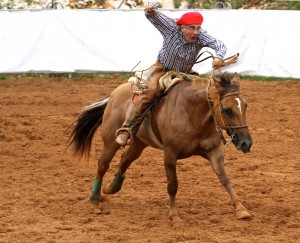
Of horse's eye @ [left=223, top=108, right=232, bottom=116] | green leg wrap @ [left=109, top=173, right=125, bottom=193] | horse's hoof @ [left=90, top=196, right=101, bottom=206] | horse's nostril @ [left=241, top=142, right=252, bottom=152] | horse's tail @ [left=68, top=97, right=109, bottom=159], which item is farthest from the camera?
horse's tail @ [left=68, top=97, right=109, bottom=159]

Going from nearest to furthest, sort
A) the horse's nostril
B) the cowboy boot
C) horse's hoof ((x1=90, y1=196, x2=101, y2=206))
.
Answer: the horse's nostril
the cowboy boot
horse's hoof ((x1=90, y1=196, x2=101, y2=206))

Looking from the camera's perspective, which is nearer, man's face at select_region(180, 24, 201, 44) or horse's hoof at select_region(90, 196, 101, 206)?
man's face at select_region(180, 24, 201, 44)

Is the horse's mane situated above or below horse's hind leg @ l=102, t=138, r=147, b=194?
above

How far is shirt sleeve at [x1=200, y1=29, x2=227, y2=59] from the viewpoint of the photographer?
7332 millimetres

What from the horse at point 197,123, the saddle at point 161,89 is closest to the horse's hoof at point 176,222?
the horse at point 197,123

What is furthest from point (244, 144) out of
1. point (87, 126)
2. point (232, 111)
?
point (87, 126)

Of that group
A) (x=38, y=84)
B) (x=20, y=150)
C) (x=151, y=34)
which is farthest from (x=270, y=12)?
(x=20, y=150)

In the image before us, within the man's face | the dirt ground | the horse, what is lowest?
the dirt ground

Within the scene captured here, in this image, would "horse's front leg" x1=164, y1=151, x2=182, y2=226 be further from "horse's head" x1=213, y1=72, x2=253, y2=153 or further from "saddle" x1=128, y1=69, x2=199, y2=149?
"horse's head" x1=213, y1=72, x2=253, y2=153

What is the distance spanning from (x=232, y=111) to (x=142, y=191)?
2.19m

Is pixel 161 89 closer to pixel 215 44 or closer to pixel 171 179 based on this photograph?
pixel 215 44

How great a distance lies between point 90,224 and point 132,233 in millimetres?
571

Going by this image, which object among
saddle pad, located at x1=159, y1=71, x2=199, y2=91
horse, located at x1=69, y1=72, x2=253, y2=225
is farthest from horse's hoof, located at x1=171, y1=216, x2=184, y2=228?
saddle pad, located at x1=159, y1=71, x2=199, y2=91

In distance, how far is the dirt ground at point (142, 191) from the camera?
6918 millimetres
